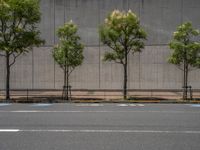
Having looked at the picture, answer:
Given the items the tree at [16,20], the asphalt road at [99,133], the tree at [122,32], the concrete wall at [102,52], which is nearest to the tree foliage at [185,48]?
the tree at [122,32]

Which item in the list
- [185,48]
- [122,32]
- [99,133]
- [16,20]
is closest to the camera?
[99,133]

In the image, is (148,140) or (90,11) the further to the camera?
(90,11)

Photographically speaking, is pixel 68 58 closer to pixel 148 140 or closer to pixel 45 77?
pixel 45 77

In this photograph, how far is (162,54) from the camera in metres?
34.7

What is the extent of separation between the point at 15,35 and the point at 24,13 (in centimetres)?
181

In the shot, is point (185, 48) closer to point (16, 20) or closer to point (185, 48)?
point (185, 48)

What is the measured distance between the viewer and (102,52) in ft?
116

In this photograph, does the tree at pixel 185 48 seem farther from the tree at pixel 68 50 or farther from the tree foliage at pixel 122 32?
the tree at pixel 68 50

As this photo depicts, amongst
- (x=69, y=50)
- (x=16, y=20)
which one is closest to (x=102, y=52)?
(x=69, y=50)

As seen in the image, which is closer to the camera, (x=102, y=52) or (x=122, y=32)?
(x=122, y=32)

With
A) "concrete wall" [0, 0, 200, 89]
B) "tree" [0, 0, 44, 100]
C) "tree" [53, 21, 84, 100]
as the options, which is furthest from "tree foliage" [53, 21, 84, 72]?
"concrete wall" [0, 0, 200, 89]

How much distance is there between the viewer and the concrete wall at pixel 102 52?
114 feet

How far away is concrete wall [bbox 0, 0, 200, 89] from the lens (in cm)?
3469

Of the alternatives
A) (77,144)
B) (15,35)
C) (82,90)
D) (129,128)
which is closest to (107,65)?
(82,90)
